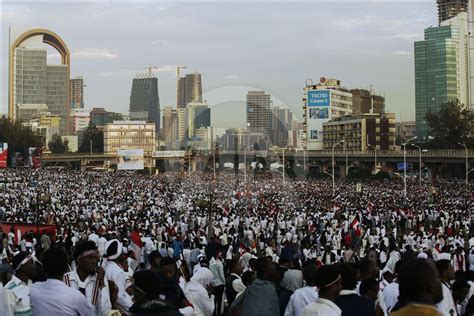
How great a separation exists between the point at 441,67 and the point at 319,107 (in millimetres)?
57292

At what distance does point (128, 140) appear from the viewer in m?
156

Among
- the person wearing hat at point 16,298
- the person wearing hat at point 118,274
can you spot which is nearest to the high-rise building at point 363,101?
the person wearing hat at point 118,274

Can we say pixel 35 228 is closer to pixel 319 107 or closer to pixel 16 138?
pixel 16 138

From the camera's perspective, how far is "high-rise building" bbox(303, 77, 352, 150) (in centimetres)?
12560

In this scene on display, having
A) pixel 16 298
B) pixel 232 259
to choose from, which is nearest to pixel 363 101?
pixel 232 259

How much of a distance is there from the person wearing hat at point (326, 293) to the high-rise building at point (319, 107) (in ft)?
384

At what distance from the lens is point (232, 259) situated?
8.87m

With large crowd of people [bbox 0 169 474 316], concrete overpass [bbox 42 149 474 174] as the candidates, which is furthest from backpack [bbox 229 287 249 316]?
concrete overpass [bbox 42 149 474 174]

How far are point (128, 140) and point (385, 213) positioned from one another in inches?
5184

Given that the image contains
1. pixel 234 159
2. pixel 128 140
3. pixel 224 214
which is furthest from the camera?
pixel 128 140

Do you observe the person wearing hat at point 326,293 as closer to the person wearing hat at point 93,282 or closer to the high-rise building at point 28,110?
the person wearing hat at point 93,282

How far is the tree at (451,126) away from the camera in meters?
89.4

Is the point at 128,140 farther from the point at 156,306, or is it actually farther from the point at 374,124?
the point at 156,306

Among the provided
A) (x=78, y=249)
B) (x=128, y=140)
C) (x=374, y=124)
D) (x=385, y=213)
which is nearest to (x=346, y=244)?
(x=385, y=213)
